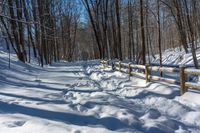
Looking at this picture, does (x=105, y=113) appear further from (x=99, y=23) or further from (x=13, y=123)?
(x=99, y=23)

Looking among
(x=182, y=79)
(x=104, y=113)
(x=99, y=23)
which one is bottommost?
(x=104, y=113)

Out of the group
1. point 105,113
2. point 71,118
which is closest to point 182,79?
point 105,113

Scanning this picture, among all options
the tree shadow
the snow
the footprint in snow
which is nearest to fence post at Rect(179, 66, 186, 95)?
the snow

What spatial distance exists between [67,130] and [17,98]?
458 centimetres

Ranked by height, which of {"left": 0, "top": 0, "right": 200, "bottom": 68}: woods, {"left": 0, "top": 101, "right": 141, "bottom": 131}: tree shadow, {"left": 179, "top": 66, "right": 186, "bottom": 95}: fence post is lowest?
{"left": 0, "top": 101, "right": 141, "bottom": 131}: tree shadow

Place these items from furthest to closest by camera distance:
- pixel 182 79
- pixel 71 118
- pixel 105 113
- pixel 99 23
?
1. pixel 99 23
2. pixel 182 79
3. pixel 105 113
4. pixel 71 118

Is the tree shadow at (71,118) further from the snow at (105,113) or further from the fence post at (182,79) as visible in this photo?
the fence post at (182,79)

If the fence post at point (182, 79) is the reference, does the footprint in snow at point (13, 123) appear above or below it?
below

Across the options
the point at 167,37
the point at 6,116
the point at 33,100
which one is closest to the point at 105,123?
the point at 6,116

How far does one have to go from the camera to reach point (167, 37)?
9644 centimetres

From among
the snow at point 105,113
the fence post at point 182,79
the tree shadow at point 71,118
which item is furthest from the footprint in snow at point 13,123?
the fence post at point 182,79

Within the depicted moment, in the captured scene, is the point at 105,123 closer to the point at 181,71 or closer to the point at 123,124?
the point at 123,124

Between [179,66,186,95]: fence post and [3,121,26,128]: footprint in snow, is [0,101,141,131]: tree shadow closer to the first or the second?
[3,121,26,128]: footprint in snow

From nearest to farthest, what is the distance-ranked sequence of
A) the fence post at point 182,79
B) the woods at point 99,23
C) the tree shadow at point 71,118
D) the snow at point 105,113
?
1. the snow at point 105,113
2. the tree shadow at point 71,118
3. the fence post at point 182,79
4. the woods at point 99,23
